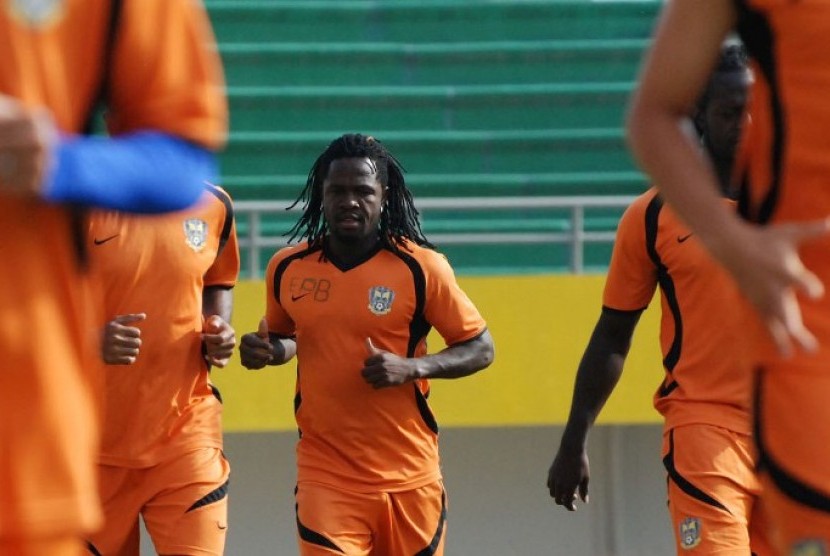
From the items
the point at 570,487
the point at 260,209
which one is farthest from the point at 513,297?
the point at 570,487

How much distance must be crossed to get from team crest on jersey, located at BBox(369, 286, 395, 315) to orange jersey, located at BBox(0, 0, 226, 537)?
4270 millimetres

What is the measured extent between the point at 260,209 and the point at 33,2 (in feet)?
23.6

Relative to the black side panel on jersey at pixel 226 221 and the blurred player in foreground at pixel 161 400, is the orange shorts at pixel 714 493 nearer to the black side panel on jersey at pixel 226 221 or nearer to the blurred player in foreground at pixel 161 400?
the blurred player in foreground at pixel 161 400

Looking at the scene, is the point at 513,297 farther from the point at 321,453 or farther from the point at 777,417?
the point at 777,417

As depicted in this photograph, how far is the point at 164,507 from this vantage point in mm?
6355

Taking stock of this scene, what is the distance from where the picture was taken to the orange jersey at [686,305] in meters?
5.98

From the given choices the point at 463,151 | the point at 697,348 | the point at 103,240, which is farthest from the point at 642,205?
the point at 463,151

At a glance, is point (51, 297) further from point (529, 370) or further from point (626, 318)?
point (529, 370)

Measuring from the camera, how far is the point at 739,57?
19.5 feet

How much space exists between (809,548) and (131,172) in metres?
1.10

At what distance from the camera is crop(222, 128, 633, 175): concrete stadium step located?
51.1 ft

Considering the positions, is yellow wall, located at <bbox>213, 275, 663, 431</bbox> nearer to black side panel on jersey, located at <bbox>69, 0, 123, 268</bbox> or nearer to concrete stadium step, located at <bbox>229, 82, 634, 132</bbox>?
concrete stadium step, located at <bbox>229, 82, 634, 132</bbox>

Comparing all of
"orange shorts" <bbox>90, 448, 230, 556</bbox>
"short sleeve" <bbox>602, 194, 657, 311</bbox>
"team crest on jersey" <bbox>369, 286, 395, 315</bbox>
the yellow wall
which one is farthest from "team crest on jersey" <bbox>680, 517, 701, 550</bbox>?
the yellow wall

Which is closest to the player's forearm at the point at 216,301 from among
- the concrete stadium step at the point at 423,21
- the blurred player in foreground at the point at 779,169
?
the blurred player in foreground at the point at 779,169
